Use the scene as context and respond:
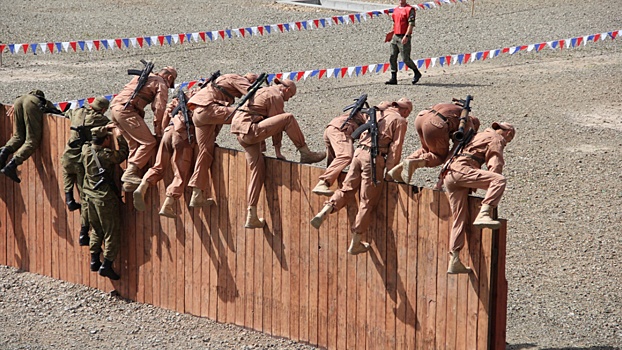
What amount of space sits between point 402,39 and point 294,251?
34.6 feet

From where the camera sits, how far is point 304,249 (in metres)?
10.8

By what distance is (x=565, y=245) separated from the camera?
1274 cm

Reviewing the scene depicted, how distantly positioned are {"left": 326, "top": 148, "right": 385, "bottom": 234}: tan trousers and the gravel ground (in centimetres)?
174

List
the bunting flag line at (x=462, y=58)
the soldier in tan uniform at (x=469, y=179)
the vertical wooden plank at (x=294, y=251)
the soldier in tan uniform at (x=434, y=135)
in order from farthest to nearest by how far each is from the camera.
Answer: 1. the bunting flag line at (x=462, y=58)
2. the vertical wooden plank at (x=294, y=251)
3. the soldier in tan uniform at (x=434, y=135)
4. the soldier in tan uniform at (x=469, y=179)

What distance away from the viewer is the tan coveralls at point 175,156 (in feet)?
36.8

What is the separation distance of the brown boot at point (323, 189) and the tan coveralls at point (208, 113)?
1.35 meters

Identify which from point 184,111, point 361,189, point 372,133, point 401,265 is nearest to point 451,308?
point 401,265

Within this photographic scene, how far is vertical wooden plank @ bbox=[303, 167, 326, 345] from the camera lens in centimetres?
1055

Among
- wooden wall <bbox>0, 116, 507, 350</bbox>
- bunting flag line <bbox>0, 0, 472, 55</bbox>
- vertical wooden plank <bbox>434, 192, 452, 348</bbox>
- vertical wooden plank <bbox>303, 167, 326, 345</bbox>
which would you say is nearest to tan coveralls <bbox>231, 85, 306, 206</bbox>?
wooden wall <bbox>0, 116, 507, 350</bbox>

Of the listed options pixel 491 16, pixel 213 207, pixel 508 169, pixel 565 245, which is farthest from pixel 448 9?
pixel 213 207

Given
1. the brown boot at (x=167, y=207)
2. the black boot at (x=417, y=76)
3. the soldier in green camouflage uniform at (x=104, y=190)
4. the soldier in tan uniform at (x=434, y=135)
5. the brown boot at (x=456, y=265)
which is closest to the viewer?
the brown boot at (x=456, y=265)

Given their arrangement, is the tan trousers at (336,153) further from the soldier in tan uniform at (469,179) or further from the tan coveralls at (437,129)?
the soldier in tan uniform at (469,179)

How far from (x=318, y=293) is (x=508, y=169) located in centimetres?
554

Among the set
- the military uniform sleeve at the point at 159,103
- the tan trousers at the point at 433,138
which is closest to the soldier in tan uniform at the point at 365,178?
the tan trousers at the point at 433,138
